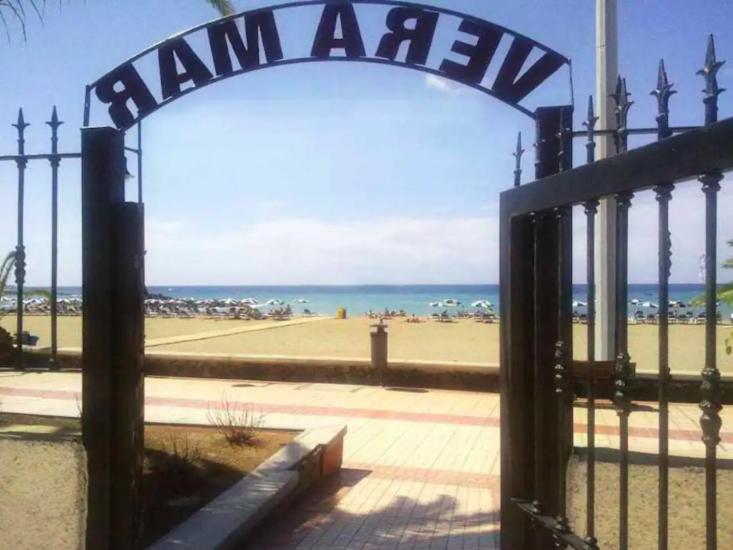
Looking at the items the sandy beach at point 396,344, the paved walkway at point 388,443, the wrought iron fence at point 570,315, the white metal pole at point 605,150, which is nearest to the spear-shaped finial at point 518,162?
the wrought iron fence at point 570,315

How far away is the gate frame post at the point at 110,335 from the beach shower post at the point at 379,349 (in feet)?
27.5

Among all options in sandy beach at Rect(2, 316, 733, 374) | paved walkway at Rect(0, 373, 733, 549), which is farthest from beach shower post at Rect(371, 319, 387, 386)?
sandy beach at Rect(2, 316, 733, 374)

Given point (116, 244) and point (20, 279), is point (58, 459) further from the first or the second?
point (116, 244)

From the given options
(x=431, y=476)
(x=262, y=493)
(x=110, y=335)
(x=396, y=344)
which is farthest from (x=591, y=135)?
(x=396, y=344)

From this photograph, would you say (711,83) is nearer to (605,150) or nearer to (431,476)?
(431,476)

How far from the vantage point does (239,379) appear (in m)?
13.8

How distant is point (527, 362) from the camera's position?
10.3ft

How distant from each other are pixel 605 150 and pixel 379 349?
5.30 meters

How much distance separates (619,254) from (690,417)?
8.81 m

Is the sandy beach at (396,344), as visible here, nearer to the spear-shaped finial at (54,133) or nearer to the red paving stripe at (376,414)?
the red paving stripe at (376,414)

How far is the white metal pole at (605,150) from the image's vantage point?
9258 millimetres

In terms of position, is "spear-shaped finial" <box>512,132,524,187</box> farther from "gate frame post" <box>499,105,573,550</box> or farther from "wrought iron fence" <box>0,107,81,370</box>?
"wrought iron fence" <box>0,107,81,370</box>

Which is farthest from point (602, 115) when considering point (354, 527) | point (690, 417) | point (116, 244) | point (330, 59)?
point (116, 244)

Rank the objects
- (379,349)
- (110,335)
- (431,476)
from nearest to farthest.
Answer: (110,335), (431,476), (379,349)
